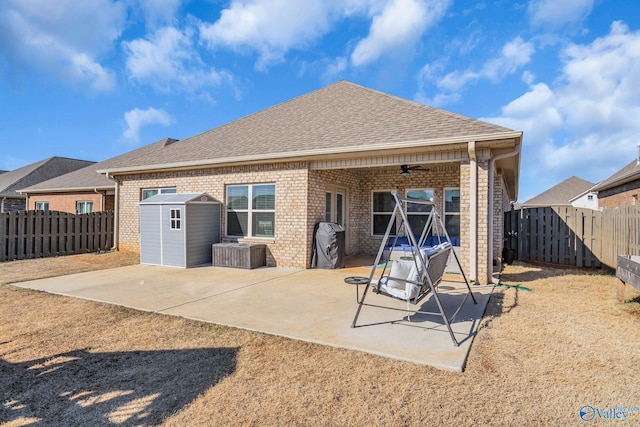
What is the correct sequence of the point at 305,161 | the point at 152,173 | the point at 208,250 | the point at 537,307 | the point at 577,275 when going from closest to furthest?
the point at 537,307
the point at 577,275
the point at 305,161
the point at 208,250
the point at 152,173

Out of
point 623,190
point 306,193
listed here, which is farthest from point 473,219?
point 623,190

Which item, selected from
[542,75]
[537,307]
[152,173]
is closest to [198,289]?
[537,307]

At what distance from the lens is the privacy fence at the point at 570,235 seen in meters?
8.62

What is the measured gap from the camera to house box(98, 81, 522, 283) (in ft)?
23.5

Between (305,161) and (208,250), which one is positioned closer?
(305,161)

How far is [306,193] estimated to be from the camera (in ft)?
29.0

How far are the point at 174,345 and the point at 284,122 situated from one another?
8.57 meters

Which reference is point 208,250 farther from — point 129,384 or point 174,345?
point 129,384

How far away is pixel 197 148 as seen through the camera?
443 inches

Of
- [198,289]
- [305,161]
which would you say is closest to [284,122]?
[305,161]

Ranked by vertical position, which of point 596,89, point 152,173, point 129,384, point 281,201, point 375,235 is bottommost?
point 129,384

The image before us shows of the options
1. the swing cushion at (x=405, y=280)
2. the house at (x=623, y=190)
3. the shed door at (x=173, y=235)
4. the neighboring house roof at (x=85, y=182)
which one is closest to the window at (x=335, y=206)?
the shed door at (x=173, y=235)

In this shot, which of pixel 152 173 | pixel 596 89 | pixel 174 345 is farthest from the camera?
pixel 596 89

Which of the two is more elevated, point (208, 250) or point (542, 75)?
point (542, 75)
